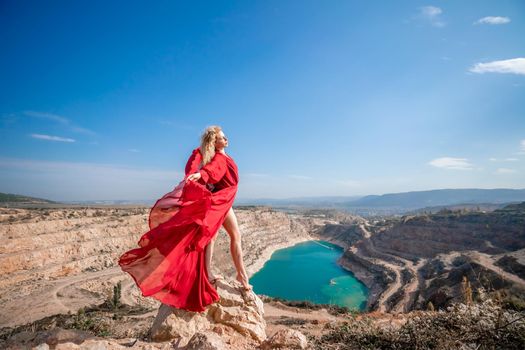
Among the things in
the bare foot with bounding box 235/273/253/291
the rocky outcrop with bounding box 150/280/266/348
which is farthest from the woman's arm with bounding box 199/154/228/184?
the rocky outcrop with bounding box 150/280/266/348

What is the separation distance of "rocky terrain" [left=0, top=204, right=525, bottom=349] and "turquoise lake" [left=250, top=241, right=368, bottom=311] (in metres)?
2.05

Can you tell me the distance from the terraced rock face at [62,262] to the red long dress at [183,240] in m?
17.6

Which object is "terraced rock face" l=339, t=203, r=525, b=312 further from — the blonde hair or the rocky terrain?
the blonde hair

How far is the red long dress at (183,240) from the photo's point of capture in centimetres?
405

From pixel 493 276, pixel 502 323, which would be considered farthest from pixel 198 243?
pixel 493 276

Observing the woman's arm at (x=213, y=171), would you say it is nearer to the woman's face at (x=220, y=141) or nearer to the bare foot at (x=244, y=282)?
the woman's face at (x=220, y=141)

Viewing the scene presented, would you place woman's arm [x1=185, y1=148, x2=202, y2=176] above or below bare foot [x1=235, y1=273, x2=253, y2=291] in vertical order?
above

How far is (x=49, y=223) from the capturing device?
97.9ft

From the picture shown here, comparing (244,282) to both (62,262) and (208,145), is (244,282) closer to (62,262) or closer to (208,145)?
(208,145)

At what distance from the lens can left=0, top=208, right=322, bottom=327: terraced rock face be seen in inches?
792

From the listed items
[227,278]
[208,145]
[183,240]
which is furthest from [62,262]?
[208,145]

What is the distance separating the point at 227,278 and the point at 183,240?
5.74ft

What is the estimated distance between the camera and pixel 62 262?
27484 mm

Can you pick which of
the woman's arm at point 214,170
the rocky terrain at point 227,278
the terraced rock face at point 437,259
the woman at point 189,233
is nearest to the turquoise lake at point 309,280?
the rocky terrain at point 227,278
